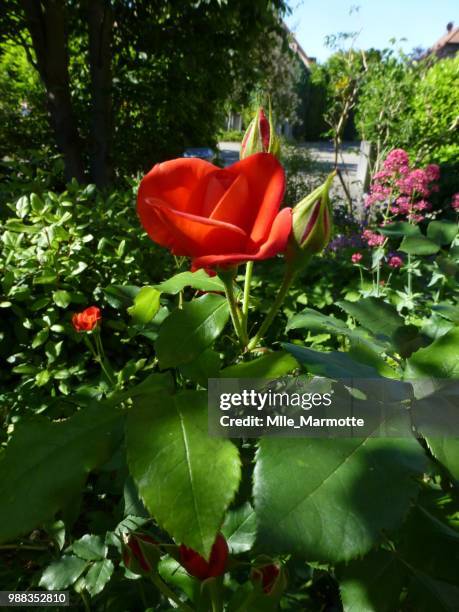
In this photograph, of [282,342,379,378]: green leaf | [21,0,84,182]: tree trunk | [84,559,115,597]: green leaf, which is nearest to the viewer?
[282,342,379,378]: green leaf

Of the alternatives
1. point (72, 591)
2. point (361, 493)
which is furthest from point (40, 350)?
point (361, 493)

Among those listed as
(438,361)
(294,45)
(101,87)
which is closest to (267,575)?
(438,361)

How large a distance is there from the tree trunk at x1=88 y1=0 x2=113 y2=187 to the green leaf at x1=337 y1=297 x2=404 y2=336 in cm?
385

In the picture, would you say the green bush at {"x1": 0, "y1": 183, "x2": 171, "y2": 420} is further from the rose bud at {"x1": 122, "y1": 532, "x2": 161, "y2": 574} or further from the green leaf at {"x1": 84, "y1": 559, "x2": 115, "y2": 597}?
the rose bud at {"x1": 122, "y1": 532, "x2": 161, "y2": 574}

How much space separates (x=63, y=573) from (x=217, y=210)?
0.74 meters

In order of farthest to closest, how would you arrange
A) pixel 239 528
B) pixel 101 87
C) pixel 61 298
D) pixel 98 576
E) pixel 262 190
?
pixel 101 87
pixel 61 298
pixel 98 576
pixel 239 528
pixel 262 190

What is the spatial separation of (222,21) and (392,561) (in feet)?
13.9

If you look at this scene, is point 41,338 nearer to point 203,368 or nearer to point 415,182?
point 203,368

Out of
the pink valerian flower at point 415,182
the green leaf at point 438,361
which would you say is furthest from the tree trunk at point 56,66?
the green leaf at point 438,361

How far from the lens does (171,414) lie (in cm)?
37

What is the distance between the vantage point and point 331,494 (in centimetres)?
30

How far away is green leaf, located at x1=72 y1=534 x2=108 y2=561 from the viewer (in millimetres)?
785

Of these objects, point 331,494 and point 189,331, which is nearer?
point 331,494

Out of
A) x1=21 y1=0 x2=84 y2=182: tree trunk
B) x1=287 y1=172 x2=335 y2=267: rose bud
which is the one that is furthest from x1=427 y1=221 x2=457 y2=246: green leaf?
x1=21 y1=0 x2=84 y2=182: tree trunk
